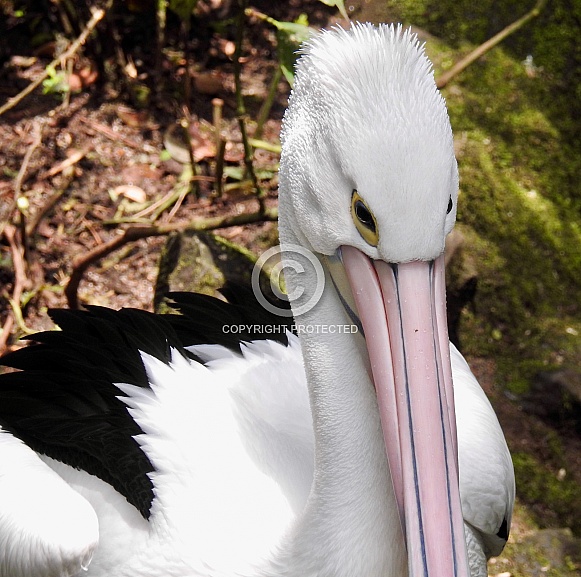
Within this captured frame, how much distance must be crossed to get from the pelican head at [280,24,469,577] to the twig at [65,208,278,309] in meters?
1.60

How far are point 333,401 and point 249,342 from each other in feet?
2.22

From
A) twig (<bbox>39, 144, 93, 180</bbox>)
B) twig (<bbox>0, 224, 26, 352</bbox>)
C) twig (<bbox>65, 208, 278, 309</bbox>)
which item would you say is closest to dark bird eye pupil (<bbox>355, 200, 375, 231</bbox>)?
twig (<bbox>65, 208, 278, 309</bbox>)

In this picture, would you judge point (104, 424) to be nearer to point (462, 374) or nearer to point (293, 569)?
point (293, 569)

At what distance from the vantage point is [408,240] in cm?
125

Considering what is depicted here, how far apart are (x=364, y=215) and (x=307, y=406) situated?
0.77 metres

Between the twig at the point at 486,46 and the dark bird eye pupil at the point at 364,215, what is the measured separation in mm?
2214

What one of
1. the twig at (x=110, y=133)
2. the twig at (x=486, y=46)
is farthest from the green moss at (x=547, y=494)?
the twig at (x=110, y=133)

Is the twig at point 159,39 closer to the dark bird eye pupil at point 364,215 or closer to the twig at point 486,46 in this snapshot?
the twig at point 486,46

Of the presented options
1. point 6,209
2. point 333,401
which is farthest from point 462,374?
point 6,209

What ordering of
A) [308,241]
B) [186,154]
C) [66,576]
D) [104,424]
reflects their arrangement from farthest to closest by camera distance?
[186,154] < [104,424] < [66,576] < [308,241]

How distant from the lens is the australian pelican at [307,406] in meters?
1.27

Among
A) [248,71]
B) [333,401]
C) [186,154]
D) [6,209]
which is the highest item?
[248,71]

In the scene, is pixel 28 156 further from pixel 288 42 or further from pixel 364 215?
pixel 364 215

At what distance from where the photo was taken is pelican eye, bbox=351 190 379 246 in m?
1.28
